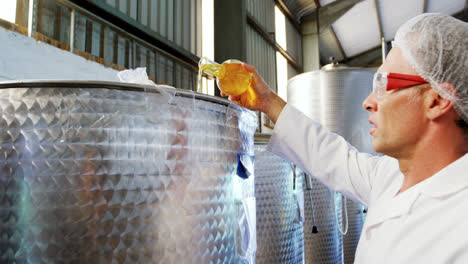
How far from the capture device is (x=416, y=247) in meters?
0.87

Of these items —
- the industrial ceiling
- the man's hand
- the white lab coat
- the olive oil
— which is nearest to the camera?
the white lab coat

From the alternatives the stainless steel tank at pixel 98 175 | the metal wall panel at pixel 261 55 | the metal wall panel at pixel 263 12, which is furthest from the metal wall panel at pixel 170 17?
the stainless steel tank at pixel 98 175

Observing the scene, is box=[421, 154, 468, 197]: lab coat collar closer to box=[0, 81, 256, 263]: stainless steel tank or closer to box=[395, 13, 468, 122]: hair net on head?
box=[395, 13, 468, 122]: hair net on head

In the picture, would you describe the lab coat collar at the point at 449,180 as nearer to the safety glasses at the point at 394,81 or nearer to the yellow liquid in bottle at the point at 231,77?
the safety glasses at the point at 394,81

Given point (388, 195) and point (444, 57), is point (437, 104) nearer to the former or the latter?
point (444, 57)

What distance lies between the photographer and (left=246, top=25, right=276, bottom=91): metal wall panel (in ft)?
20.0

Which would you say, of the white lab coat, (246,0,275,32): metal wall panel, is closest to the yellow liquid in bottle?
the white lab coat

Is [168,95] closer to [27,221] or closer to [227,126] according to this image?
[227,126]

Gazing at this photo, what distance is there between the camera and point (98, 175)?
2.24 ft

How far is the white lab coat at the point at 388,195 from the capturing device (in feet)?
2.76

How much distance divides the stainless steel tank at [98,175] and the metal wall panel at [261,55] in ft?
16.8

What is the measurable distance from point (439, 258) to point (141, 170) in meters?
0.68

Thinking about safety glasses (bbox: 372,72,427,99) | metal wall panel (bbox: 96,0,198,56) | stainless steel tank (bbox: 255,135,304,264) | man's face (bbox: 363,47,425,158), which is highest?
metal wall panel (bbox: 96,0,198,56)

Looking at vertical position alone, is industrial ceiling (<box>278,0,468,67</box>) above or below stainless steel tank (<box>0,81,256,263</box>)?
above
